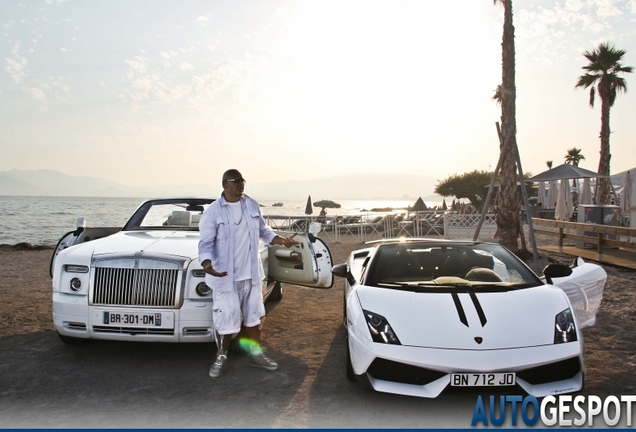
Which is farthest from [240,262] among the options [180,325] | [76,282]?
[76,282]

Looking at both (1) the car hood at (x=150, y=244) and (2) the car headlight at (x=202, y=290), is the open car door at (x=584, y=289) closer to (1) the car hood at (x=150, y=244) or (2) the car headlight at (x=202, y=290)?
(2) the car headlight at (x=202, y=290)

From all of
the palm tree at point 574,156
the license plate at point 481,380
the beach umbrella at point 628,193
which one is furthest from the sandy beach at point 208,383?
the palm tree at point 574,156

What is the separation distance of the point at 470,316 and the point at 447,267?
144cm

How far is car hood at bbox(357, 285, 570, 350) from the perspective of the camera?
11.9 ft

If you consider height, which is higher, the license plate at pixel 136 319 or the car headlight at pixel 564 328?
the car headlight at pixel 564 328

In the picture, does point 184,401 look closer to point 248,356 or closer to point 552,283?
point 248,356

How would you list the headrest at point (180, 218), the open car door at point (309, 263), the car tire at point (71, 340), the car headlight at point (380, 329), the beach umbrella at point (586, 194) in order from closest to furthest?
the car headlight at point (380, 329) < the car tire at point (71, 340) < the open car door at point (309, 263) < the headrest at point (180, 218) < the beach umbrella at point (586, 194)

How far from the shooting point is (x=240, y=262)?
4676 millimetres

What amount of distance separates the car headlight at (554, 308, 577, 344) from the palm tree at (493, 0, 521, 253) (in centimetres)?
877

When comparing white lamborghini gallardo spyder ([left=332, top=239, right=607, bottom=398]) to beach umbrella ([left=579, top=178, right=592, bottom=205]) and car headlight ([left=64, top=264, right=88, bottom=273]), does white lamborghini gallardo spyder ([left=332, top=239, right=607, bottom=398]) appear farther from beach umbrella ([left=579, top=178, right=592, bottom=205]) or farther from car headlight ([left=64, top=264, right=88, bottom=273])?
beach umbrella ([left=579, top=178, right=592, bottom=205])

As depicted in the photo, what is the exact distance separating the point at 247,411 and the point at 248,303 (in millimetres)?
1240

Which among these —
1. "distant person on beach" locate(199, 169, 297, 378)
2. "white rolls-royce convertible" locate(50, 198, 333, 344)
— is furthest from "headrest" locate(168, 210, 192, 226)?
"distant person on beach" locate(199, 169, 297, 378)

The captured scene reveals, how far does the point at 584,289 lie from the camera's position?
16.2 feet

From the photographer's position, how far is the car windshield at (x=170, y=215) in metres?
6.68
